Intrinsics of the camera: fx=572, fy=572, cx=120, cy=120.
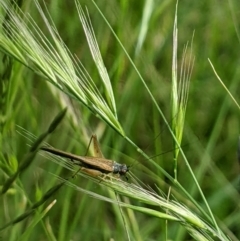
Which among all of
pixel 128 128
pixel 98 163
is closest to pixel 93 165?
pixel 98 163

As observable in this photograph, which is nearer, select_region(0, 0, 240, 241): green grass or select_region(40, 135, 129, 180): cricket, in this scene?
select_region(40, 135, 129, 180): cricket

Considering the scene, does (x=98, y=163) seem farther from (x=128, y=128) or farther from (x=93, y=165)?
(x=128, y=128)

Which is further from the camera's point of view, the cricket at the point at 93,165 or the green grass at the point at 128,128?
the green grass at the point at 128,128

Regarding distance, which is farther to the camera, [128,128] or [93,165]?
[128,128]

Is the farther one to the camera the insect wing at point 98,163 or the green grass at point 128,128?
the green grass at point 128,128

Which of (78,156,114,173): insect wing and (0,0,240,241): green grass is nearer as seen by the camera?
(78,156,114,173): insect wing

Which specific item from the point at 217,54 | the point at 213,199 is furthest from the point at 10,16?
the point at 217,54

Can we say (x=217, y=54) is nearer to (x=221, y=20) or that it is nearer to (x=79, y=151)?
(x=221, y=20)

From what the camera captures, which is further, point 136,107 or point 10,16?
point 136,107
